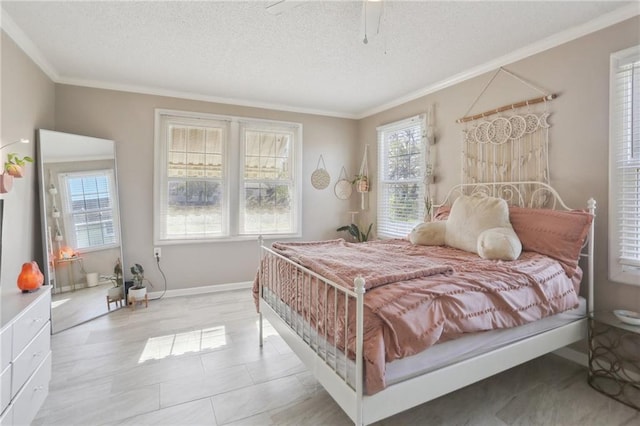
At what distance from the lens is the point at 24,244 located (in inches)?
103

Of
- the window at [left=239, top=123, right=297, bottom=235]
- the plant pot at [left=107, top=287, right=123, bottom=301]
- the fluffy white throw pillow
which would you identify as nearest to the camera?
the fluffy white throw pillow

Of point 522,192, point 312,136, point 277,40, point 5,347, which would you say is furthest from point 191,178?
point 522,192

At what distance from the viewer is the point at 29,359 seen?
162 centimetres

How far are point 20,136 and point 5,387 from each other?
6.77ft

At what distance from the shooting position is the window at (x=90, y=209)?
3047mm

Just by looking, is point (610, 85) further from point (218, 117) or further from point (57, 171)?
point (57, 171)

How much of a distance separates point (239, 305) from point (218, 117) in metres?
2.31

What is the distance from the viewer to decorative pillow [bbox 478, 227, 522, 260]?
2139 mm

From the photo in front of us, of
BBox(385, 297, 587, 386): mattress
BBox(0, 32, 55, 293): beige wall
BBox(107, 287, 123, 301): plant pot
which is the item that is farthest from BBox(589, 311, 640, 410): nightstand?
BBox(107, 287, 123, 301): plant pot

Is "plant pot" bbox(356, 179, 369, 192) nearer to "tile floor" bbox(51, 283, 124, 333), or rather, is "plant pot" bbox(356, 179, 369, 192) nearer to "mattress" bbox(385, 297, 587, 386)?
"mattress" bbox(385, 297, 587, 386)

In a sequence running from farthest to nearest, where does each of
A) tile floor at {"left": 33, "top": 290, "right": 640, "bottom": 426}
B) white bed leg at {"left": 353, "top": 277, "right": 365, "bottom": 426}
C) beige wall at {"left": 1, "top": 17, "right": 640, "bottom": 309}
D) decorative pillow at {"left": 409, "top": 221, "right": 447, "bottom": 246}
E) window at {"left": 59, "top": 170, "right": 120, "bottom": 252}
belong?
1. window at {"left": 59, "top": 170, "right": 120, "bottom": 252}
2. decorative pillow at {"left": 409, "top": 221, "right": 447, "bottom": 246}
3. beige wall at {"left": 1, "top": 17, "right": 640, "bottom": 309}
4. tile floor at {"left": 33, "top": 290, "right": 640, "bottom": 426}
5. white bed leg at {"left": 353, "top": 277, "right": 365, "bottom": 426}

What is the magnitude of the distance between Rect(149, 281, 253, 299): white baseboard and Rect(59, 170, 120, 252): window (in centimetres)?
76

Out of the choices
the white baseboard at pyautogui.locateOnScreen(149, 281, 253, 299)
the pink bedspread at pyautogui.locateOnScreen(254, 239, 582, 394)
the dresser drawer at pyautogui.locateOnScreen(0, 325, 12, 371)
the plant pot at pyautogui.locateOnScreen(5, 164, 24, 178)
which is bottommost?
the white baseboard at pyautogui.locateOnScreen(149, 281, 253, 299)

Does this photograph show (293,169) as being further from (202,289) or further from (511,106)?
(511,106)
